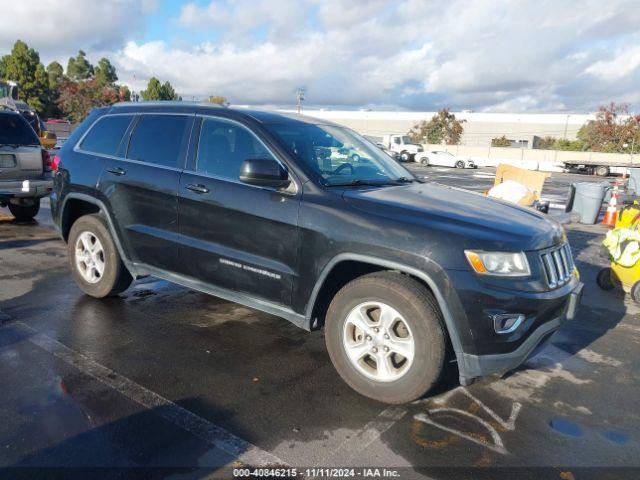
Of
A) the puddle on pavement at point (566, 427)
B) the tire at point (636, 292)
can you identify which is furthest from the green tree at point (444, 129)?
the puddle on pavement at point (566, 427)

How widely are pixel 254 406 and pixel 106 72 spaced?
79.9 m

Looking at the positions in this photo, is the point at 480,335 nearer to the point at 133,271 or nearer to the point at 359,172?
the point at 359,172

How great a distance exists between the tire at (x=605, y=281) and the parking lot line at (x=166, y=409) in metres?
5.32

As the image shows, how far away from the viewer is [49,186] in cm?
870

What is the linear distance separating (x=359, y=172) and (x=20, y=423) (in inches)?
114

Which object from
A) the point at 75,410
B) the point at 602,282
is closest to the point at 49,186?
the point at 75,410

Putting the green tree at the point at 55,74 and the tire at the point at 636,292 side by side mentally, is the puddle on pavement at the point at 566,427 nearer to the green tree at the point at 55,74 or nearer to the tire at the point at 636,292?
the tire at the point at 636,292

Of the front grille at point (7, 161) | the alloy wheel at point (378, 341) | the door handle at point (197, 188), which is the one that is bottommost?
the alloy wheel at point (378, 341)

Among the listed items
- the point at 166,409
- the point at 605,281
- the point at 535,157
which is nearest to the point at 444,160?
the point at 535,157

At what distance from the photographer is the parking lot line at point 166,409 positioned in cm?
284

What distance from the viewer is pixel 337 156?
14.1 ft

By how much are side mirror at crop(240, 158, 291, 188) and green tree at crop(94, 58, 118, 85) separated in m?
75.0

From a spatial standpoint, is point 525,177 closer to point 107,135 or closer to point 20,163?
point 107,135

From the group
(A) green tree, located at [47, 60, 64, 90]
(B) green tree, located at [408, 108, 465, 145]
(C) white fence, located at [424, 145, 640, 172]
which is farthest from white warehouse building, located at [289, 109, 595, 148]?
(A) green tree, located at [47, 60, 64, 90]
